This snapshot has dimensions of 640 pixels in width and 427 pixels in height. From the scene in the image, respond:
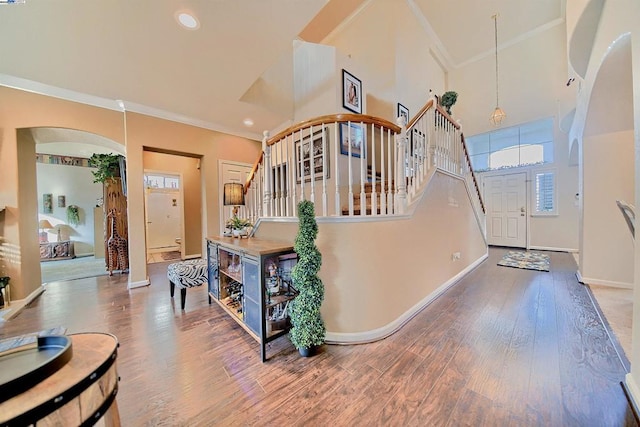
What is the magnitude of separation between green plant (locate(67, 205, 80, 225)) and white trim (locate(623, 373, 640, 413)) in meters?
10.4

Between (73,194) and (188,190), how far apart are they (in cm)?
382

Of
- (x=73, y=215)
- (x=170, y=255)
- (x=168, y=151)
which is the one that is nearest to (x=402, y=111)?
(x=168, y=151)

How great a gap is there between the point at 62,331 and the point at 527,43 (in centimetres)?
927

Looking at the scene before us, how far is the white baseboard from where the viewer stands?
8.56 ft

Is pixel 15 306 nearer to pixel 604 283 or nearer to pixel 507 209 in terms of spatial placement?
pixel 604 283

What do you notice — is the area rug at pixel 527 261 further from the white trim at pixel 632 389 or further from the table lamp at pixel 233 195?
the table lamp at pixel 233 195

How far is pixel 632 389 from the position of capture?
1.35m

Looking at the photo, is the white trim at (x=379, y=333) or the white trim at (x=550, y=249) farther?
the white trim at (x=550, y=249)

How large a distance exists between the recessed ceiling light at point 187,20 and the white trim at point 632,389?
14.5ft

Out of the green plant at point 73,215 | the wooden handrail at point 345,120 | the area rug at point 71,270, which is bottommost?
the area rug at point 71,270

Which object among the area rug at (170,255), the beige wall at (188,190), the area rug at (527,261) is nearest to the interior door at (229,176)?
the beige wall at (188,190)

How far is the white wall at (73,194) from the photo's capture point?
6.46 meters

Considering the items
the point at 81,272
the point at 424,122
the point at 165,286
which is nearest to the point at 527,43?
the point at 424,122

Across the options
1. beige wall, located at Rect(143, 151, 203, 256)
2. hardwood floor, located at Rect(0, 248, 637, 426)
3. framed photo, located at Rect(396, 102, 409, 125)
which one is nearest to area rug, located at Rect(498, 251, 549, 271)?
hardwood floor, located at Rect(0, 248, 637, 426)
